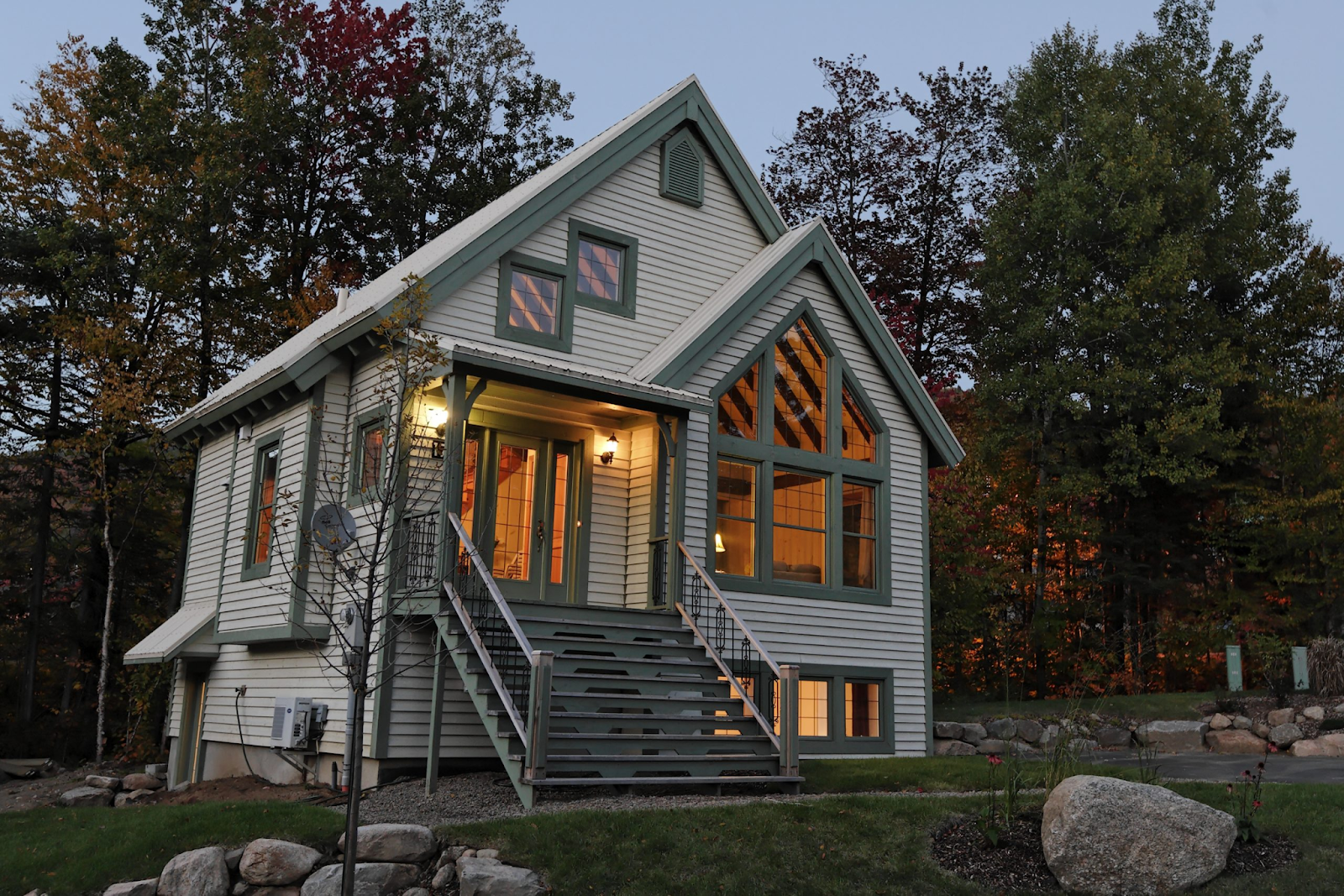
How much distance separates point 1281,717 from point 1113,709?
7.83 feet

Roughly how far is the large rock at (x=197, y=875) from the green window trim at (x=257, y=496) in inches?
222

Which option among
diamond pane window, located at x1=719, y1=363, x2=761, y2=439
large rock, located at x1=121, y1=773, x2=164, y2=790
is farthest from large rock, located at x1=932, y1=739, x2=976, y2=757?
large rock, located at x1=121, y1=773, x2=164, y2=790

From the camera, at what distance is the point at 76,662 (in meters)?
21.2

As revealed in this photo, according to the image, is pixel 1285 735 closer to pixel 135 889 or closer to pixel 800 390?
pixel 800 390

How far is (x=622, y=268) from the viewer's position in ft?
46.6

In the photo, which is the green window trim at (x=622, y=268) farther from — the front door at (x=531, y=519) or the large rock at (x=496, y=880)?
the large rock at (x=496, y=880)

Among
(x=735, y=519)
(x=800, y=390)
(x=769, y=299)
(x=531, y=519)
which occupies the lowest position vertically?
(x=531, y=519)

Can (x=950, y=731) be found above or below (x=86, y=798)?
above

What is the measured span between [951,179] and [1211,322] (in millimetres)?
6581

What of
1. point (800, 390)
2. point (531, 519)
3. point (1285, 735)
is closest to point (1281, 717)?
point (1285, 735)

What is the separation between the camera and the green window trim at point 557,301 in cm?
1282

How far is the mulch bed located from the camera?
734cm

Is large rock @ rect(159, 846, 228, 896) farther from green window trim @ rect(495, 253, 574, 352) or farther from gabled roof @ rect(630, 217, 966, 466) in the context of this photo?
gabled roof @ rect(630, 217, 966, 466)

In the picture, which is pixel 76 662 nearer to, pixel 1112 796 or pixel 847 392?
pixel 847 392
